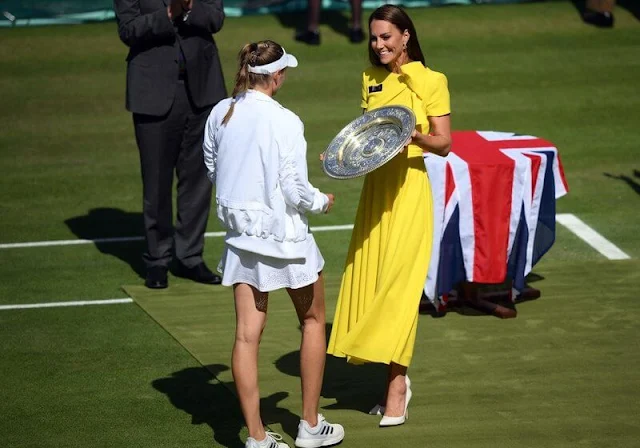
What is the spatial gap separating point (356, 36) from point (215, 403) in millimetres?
10188

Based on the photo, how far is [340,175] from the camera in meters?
6.95

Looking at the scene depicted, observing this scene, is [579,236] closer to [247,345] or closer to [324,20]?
[247,345]

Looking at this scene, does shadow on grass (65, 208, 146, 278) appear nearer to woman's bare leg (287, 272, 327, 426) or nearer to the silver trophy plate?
the silver trophy plate

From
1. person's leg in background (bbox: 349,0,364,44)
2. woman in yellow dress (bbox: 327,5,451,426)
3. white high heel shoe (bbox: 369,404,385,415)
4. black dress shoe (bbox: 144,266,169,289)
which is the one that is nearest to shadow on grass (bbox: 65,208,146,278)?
black dress shoe (bbox: 144,266,169,289)

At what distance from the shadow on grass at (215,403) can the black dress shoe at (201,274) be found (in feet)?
6.22

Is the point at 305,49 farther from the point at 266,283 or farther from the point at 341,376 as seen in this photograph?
the point at 266,283

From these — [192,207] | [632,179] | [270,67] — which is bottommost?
[632,179]

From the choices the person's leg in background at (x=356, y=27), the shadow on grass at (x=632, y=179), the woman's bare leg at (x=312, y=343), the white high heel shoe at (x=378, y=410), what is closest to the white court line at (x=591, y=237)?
the shadow on grass at (x=632, y=179)

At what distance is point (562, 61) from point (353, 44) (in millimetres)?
2733

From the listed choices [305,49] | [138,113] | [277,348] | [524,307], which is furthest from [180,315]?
[305,49]

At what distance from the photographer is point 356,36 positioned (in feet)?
56.3

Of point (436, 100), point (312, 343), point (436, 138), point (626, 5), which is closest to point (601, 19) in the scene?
point (626, 5)

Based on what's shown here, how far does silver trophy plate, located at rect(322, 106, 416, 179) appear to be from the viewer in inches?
270

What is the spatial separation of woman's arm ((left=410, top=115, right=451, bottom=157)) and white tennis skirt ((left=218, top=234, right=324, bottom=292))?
86 cm
